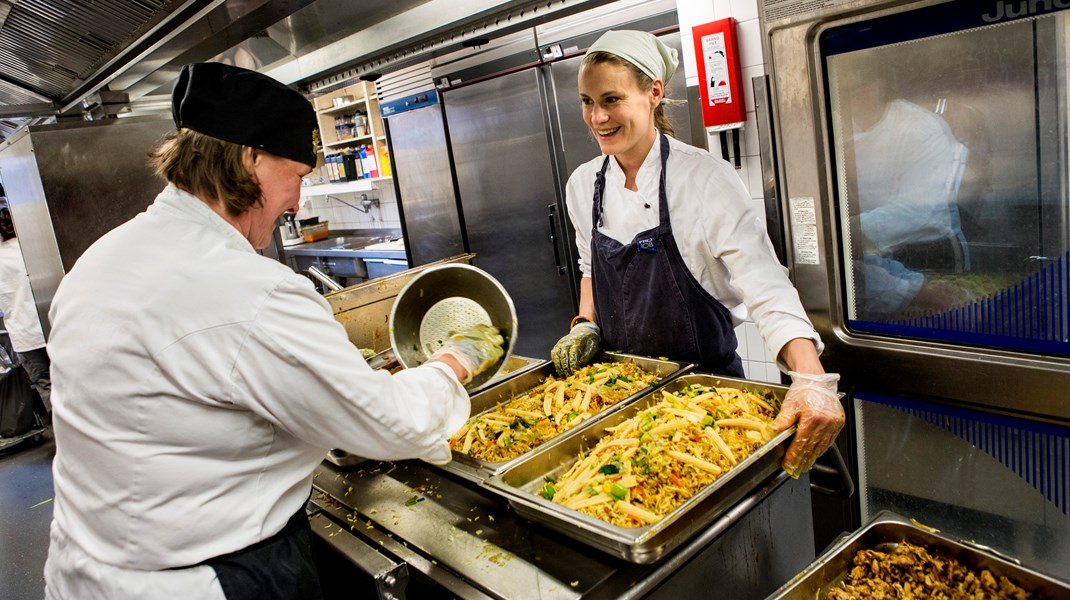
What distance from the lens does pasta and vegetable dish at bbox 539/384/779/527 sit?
1499 millimetres

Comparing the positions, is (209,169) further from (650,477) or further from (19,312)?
(19,312)

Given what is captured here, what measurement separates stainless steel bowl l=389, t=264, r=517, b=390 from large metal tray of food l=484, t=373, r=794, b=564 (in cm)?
40

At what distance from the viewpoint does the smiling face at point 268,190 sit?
4.78ft

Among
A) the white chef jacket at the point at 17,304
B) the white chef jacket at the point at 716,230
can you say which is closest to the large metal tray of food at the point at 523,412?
the white chef jacket at the point at 716,230

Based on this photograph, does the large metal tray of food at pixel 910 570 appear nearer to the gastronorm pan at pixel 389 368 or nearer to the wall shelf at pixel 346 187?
the gastronorm pan at pixel 389 368

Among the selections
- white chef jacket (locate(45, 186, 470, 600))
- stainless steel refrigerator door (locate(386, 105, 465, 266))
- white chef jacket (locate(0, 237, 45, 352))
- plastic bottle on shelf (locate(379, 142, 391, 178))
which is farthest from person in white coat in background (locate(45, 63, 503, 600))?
plastic bottle on shelf (locate(379, 142, 391, 178))

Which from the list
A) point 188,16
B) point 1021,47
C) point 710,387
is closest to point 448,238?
point 188,16

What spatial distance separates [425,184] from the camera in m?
5.64

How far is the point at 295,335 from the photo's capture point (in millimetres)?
1294

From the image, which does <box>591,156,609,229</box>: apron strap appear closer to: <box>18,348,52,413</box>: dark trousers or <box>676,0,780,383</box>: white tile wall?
<box>676,0,780,383</box>: white tile wall

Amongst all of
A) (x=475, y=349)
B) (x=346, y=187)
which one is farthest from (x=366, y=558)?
(x=346, y=187)

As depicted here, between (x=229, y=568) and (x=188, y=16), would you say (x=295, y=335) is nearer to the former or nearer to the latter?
(x=229, y=568)

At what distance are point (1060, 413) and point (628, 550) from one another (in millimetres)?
1519

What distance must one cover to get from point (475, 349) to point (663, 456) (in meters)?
0.55
